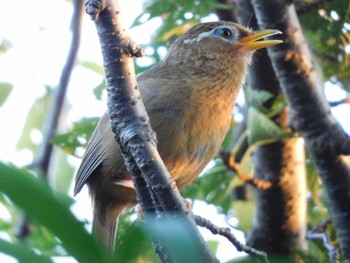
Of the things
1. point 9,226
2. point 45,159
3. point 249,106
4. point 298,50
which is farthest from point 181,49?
point 9,226

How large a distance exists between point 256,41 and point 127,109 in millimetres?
2128

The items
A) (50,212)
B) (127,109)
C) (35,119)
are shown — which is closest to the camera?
(50,212)

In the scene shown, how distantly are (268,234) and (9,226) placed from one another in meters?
1.54

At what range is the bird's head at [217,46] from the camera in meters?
3.98

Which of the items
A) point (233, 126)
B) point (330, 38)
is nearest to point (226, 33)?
point (330, 38)

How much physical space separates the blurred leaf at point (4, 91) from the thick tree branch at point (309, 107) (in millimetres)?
1669

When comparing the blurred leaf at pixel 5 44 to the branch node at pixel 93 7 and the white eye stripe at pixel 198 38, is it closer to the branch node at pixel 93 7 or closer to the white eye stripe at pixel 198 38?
the white eye stripe at pixel 198 38

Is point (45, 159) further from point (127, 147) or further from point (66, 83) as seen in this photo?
point (127, 147)

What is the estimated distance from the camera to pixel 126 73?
194 centimetres

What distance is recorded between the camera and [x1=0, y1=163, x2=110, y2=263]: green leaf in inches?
29.2

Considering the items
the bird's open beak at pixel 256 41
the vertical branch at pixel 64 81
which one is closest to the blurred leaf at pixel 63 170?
the vertical branch at pixel 64 81

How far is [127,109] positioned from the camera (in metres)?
1.96

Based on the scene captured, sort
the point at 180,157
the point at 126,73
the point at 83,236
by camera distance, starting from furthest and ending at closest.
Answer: the point at 180,157 < the point at 126,73 < the point at 83,236

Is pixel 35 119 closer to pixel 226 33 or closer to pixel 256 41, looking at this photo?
pixel 226 33
